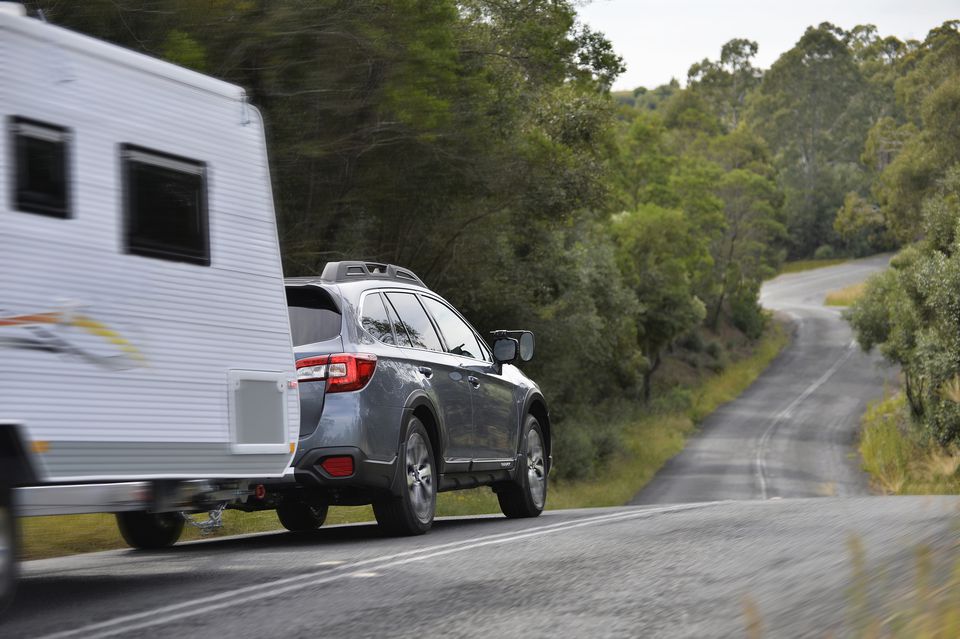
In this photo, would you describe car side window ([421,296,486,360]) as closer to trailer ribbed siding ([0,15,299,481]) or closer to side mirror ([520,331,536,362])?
side mirror ([520,331,536,362])

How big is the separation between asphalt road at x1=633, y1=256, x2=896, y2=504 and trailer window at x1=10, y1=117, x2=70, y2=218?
28.3 meters

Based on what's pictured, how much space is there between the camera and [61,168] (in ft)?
21.9

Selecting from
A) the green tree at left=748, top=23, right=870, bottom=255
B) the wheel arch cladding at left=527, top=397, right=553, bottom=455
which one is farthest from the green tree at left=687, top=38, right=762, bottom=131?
the wheel arch cladding at left=527, top=397, right=553, bottom=455

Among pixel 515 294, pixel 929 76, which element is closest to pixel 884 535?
pixel 515 294

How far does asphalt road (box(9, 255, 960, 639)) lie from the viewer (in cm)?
581

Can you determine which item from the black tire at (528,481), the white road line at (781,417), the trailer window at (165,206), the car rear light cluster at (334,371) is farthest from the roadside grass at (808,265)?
the trailer window at (165,206)

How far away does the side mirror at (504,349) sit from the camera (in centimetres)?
1190

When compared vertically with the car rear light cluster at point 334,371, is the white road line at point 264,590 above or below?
below

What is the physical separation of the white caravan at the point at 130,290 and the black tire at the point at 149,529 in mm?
2085

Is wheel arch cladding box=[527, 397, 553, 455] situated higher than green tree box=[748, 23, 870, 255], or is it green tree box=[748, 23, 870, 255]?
green tree box=[748, 23, 870, 255]

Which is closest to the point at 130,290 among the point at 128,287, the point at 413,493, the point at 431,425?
the point at 128,287

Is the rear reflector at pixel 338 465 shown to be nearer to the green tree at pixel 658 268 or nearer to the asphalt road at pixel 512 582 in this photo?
the asphalt road at pixel 512 582

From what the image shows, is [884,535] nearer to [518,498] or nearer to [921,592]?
[921,592]

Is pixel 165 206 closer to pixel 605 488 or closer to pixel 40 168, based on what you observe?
→ pixel 40 168
